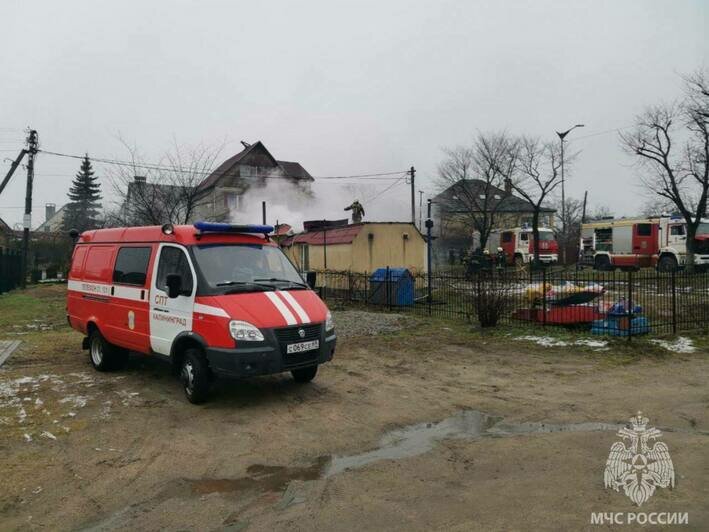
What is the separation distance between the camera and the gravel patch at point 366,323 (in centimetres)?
1176

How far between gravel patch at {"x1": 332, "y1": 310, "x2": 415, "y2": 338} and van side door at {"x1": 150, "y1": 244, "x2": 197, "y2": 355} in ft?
16.6

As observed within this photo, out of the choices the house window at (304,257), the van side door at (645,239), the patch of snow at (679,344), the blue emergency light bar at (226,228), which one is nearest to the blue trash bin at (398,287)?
the patch of snow at (679,344)

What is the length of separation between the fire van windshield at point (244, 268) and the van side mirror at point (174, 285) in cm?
29

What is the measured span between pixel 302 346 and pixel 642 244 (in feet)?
88.0

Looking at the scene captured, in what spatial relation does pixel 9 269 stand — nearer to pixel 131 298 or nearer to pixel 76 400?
pixel 131 298

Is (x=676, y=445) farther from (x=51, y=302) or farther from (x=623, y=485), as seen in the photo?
(x=51, y=302)

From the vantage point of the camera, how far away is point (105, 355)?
7.92 m

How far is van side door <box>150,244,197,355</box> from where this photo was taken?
6402 millimetres

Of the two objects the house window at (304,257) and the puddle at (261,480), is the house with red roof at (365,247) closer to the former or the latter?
the house window at (304,257)

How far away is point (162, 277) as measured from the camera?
6.89 metres

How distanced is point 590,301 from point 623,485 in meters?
7.86

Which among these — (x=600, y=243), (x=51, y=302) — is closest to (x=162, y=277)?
(x=51, y=302)

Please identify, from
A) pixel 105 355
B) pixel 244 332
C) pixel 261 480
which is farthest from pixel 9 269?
pixel 261 480

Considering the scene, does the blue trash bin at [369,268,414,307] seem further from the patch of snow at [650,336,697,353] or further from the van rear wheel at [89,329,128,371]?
the van rear wheel at [89,329,128,371]
